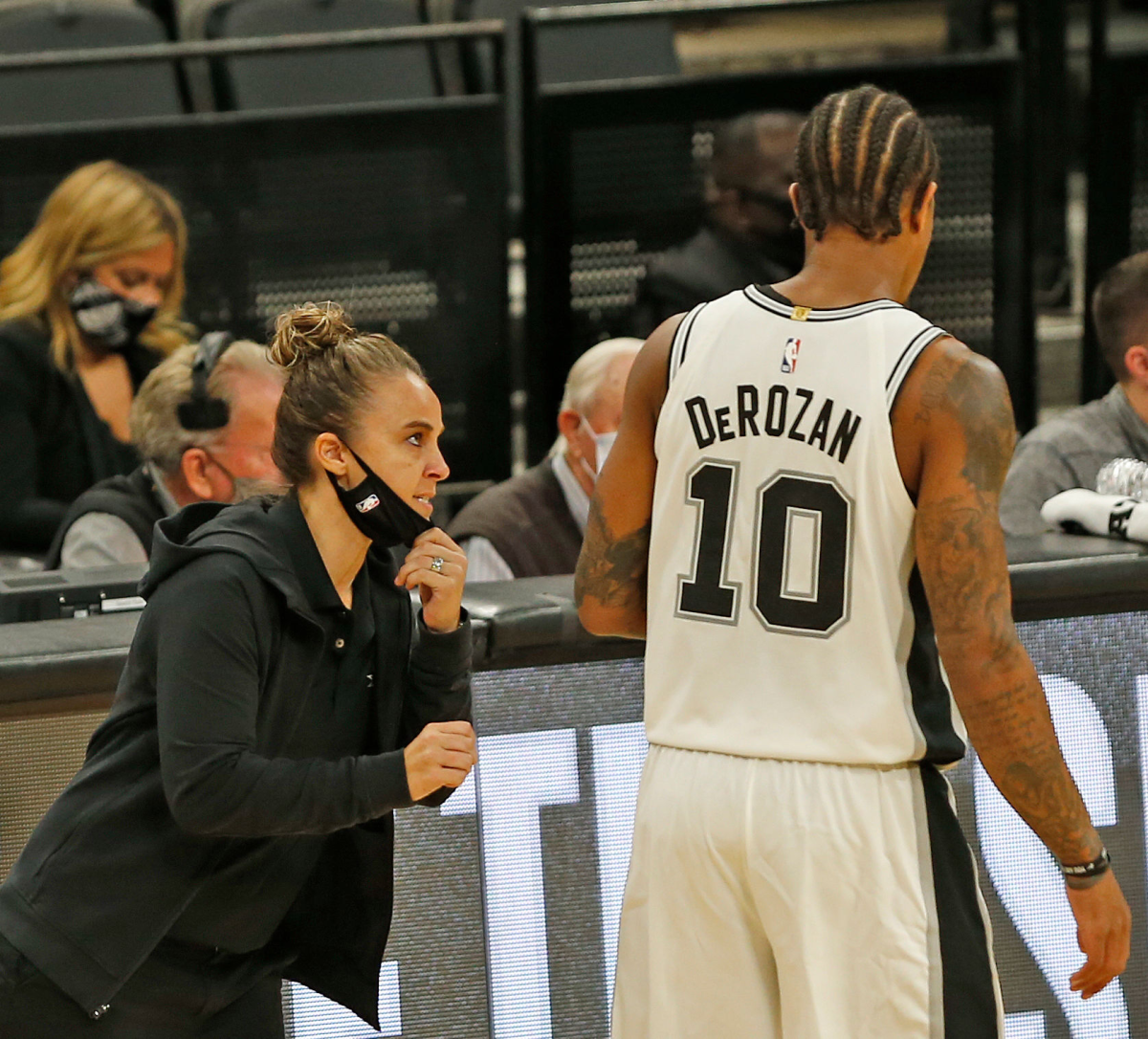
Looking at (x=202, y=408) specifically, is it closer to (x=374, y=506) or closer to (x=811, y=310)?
(x=374, y=506)

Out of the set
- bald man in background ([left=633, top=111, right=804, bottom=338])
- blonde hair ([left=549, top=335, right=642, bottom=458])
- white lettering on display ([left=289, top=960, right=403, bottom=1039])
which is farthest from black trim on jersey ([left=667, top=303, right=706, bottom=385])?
bald man in background ([left=633, top=111, right=804, bottom=338])

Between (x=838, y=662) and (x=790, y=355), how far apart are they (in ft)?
1.26

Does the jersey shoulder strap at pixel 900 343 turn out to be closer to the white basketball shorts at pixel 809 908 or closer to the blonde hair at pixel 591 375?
the white basketball shorts at pixel 809 908

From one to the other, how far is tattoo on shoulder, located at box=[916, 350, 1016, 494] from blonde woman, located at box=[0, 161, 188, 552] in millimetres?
3351

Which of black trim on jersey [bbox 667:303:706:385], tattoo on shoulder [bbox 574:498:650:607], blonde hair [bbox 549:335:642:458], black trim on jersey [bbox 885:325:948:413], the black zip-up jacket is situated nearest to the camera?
the black zip-up jacket

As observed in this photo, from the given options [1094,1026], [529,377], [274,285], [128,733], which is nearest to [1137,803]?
[1094,1026]

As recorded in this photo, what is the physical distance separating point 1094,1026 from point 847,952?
878mm

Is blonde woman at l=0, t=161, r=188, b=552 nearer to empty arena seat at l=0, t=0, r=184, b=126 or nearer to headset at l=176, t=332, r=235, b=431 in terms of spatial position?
empty arena seat at l=0, t=0, r=184, b=126

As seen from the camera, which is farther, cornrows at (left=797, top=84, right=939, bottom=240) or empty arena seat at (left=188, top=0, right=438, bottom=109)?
empty arena seat at (left=188, top=0, right=438, bottom=109)

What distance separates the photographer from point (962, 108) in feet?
18.9

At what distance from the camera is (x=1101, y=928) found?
225cm

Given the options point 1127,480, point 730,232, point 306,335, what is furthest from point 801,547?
point 730,232

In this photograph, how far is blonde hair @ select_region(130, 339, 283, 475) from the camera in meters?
3.82

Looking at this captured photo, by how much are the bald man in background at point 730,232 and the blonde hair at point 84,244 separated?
1458mm
